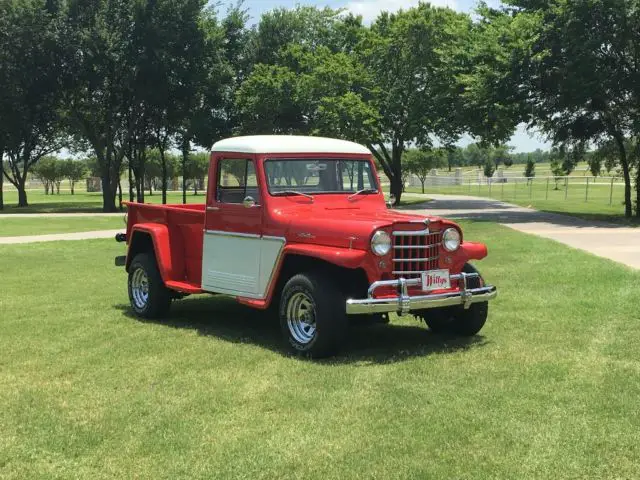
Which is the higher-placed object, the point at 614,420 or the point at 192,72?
the point at 192,72

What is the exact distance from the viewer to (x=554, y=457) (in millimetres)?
3980

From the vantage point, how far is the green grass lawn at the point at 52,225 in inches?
853

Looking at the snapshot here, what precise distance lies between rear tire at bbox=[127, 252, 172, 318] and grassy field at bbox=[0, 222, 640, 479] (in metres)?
0.20

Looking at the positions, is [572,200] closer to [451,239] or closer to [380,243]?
[451,239]

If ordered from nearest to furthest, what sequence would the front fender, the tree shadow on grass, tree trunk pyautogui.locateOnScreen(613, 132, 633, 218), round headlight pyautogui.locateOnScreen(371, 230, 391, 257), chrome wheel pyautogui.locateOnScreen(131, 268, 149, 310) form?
the front fender < round headlight pyautogui.locateOnScreen(371, 230, 391, 257) < the tree shadow on grass < chrome wheel pyautogui.locateOnScreen(131, 268, 149, 310) < tree trunk pyautogui.locateOnScreen(613, 132, 633, 218)

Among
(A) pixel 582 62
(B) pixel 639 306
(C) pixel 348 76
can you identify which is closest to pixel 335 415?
(B) pixel 639 306

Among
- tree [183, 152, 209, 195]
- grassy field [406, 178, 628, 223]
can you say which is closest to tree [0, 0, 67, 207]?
grassy field [406, 178, 628, 223]

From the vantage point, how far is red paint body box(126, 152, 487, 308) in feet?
19.6

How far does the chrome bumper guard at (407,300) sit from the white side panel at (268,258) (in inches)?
39.3

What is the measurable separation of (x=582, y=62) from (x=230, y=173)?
18.2 metres

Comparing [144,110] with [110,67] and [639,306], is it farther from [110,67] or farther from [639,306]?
[639,306]

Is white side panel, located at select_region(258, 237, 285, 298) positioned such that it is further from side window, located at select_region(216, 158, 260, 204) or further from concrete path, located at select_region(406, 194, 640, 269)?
concrete path, located at select_region(406, 194, 640, 269)

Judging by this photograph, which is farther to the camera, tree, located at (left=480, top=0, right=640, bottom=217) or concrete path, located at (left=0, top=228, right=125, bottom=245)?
tree, located at (left=480, top=0, right=640, bottom=217)

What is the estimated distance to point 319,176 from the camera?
714 cm
